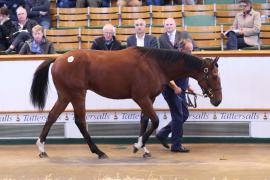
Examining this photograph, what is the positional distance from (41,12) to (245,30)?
4.43m

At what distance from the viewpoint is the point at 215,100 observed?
1204cm

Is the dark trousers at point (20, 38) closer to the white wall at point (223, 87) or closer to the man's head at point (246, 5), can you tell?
the white wall at point (223, 87)

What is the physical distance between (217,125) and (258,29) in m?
2.88

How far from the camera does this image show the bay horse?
1177 centimetres

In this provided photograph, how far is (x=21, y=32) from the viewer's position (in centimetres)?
1447

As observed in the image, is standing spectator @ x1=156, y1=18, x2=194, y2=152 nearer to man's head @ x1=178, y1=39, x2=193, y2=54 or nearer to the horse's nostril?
man's head @ x1=178, y1=39, x2=193, y2=54

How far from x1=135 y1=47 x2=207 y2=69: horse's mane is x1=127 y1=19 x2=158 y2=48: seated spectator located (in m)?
1.06

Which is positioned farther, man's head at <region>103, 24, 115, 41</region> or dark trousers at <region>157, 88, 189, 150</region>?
man's head at <region>103, 24, 115, 41</region>

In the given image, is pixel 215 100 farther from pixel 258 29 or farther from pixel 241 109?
pixel 258 29

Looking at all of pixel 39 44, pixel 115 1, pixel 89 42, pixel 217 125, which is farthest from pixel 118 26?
pixel 217 125

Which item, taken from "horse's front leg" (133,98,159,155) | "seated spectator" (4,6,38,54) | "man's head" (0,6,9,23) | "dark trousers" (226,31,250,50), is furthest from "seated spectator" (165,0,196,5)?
"horse's front leg" (133,98,159,155)

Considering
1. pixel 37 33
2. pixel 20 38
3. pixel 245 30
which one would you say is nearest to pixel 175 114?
pixel 37 33

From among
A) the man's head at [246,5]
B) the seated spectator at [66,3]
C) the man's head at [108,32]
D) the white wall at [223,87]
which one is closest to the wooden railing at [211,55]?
the white wall at [223,87]

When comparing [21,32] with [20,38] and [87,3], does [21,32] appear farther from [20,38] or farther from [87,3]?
[87,3]
